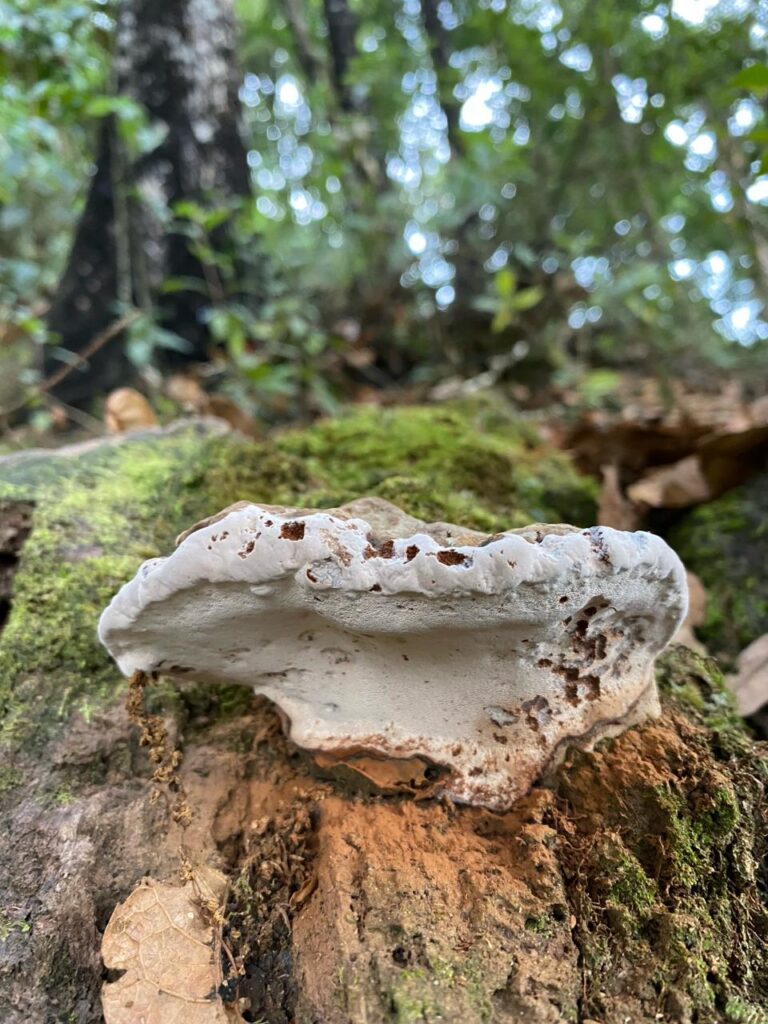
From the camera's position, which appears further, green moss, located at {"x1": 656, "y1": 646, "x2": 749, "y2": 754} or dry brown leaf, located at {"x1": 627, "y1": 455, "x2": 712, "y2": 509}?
dry brown leaf, located at {"x1": 627, "y1": 455, "x2": 712, "y2": 509}

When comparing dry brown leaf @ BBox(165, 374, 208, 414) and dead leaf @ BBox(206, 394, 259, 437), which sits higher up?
dry brown leaf @ BBox(165, 374, 208, 414)

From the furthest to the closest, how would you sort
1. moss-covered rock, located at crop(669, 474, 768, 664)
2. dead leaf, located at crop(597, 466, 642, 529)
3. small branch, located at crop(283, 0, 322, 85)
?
small branch, located at crop(283, 0, 322, 85) → dead leaf, located at crop(597, 466, 642, 529) → moss-covered rock, located at crop(669, 474, 768, 664)

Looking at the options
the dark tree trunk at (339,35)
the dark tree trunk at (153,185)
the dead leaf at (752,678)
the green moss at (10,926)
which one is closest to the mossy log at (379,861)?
the green moss at (10,926)

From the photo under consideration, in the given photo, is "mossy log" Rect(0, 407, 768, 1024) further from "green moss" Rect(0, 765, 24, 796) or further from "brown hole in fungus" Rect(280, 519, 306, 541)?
"brown hole in fungus" Rect(280, 519, 306, 541)

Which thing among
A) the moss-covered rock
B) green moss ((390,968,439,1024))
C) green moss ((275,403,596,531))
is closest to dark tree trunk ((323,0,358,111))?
green moss ((275,403,596,531))

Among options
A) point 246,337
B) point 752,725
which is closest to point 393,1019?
point 752,725

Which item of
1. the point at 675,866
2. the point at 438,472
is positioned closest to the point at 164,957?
the point at 675,866
